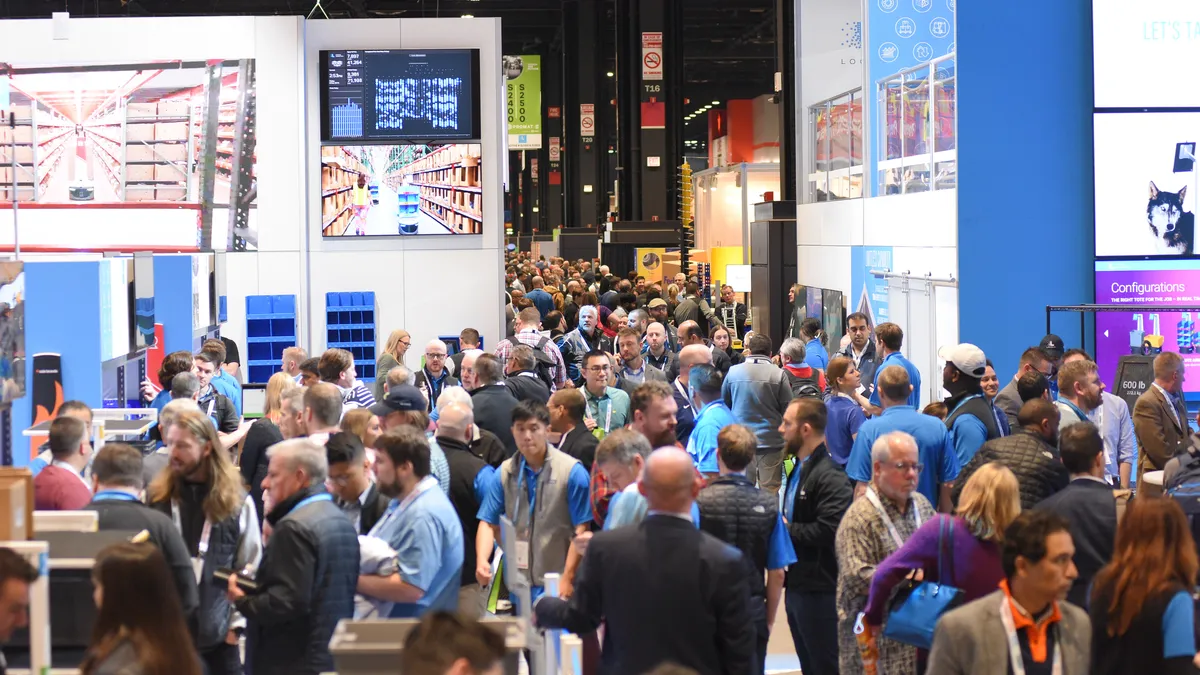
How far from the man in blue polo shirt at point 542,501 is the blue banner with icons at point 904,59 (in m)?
6.23

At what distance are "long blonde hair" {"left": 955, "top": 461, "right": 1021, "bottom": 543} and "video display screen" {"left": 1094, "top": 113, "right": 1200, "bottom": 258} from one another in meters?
6.72

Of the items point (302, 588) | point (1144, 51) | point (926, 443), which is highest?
point (1144, 51)

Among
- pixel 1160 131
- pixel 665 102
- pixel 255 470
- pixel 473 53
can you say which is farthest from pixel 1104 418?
pixel 665 102

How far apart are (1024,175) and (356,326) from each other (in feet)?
21.3

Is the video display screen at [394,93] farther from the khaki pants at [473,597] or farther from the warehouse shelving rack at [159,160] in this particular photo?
the khaki pants at [473,597]

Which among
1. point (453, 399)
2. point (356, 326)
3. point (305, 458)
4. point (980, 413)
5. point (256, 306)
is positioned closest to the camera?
point (305, 458)

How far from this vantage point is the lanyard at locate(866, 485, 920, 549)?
14.4 feet

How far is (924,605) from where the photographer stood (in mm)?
3889

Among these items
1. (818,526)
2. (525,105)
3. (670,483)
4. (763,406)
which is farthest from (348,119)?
(525,105)

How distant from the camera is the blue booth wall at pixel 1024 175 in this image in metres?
10.0

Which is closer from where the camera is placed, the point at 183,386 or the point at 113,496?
the point at 113,496

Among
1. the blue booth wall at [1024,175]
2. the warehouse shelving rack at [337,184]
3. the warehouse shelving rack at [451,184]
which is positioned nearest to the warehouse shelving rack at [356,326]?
Result: the warehouse shelving rack at [337,184]

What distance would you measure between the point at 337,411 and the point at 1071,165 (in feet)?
21.2

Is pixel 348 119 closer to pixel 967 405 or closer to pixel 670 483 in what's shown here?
pixel 967 405
